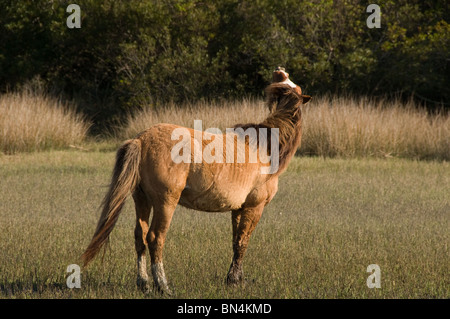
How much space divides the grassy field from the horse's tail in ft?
0.85

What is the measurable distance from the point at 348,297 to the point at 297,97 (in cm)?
189

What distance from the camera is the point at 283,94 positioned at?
259 inches

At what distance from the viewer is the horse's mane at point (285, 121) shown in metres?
6.50

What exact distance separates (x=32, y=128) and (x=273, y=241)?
1187 cm

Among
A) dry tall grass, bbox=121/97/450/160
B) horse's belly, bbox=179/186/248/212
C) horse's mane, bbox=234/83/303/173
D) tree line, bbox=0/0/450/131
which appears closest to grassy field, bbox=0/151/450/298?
horse's belly, bbox=179/186/248/212

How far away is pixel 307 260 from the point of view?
7676 millimetres

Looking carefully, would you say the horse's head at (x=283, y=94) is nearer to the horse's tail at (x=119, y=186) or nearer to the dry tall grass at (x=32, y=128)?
the horse's tail at (x=119, y=186)

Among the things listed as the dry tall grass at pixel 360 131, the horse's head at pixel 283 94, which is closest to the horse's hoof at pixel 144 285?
the horse's head at pixel 283 94

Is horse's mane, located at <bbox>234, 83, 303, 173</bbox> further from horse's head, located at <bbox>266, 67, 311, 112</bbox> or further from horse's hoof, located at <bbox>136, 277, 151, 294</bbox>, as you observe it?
horse's hoof, located at <bbox>136, 277, 151, 294</bbox>

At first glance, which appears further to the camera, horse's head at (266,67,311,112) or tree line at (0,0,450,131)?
tree line at (0,0,450,131)

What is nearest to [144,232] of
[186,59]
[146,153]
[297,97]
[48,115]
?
[146,153]

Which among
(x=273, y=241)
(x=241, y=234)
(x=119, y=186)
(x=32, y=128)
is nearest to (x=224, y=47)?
(x=32, y=128)

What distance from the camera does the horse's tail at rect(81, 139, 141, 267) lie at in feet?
19.1

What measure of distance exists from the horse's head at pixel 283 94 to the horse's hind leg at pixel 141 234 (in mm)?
1590
